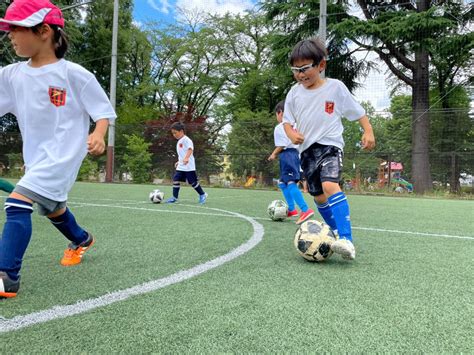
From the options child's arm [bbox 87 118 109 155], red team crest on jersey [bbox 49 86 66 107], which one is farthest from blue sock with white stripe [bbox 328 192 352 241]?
red team crest on jersey [bbox 49 86 66 107]

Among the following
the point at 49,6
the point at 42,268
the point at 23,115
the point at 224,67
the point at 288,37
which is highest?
the point at 224,67

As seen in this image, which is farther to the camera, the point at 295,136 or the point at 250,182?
the point at 250,182

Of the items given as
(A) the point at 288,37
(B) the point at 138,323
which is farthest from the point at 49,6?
(A) the point at 288,37

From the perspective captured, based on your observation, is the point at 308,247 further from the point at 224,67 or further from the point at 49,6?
the point at 224,67

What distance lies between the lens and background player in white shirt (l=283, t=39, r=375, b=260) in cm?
318

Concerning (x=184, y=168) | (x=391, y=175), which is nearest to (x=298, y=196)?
(x=184, y=168)

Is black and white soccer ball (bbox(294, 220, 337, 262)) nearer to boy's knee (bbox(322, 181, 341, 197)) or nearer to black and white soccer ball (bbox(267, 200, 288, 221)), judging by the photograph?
boy's knee (bbox(322, 181, 341, 197))

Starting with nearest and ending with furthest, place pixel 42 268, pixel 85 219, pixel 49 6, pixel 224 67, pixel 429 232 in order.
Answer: pixel 49 6
pixel 42 268
pixel 429 232
pixel 85 219
pixel 224 67

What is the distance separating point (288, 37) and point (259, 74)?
29.6 feet

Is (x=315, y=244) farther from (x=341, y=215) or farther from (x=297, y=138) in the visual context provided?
(x=297, y=138)

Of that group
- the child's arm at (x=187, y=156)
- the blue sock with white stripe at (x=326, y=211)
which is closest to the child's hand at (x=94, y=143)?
the blue sock with white stripe at (x=326, y=211)

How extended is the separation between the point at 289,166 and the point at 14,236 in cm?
410

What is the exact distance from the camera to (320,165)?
11.0 feet

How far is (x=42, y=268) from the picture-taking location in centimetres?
268
